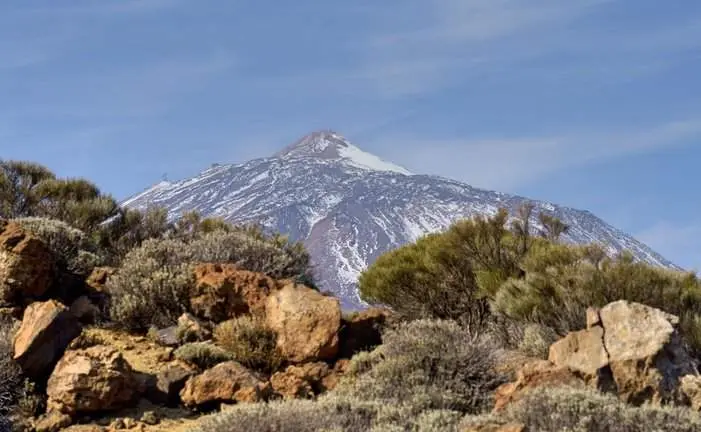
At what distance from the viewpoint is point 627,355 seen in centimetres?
711

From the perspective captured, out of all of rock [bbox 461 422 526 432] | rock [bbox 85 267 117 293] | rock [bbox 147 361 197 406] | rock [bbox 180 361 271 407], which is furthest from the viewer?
rock [bbox 85 267 117 293]

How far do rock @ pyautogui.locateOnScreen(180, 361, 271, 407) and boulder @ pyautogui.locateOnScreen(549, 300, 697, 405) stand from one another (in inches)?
106

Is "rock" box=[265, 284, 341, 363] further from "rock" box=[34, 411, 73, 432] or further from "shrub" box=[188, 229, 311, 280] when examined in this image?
"shrub" box=[188, 229, 311, 280]

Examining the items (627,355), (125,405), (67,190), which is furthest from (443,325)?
(67,190)

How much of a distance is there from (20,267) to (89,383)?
3.16 meters

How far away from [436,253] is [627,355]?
17.3 feet

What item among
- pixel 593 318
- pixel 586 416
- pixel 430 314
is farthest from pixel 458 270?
pixel 586 416

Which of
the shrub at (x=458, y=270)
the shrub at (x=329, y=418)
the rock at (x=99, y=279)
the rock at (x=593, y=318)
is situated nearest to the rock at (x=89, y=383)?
the shrub at (x=329, y=418)

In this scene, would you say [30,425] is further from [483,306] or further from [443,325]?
[483,306]

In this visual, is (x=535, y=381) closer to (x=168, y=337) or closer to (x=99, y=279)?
(x=168, y=337)

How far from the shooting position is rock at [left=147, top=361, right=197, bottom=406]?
Result: 7594 millimetres

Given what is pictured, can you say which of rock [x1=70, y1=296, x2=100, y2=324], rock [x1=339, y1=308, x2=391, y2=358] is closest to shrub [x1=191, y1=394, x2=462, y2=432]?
rock [x1=339, y1=308, x2=391, y2=358]

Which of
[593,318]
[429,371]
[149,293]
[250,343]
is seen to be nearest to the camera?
[429,371]

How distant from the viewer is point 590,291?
9.45 m
